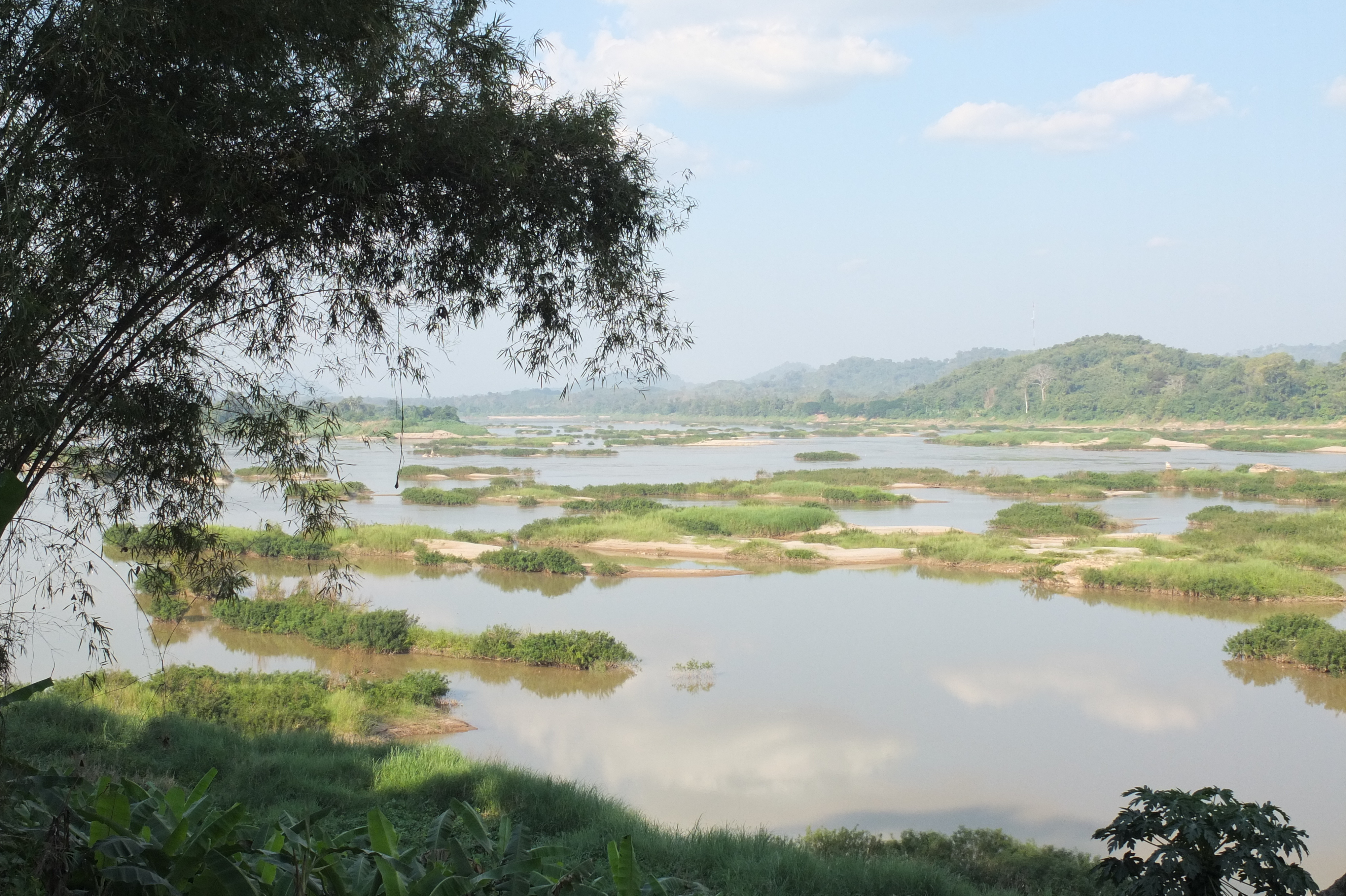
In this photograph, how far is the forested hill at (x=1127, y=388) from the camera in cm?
5128

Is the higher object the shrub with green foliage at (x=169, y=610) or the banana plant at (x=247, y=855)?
the banana plant at (x=247, y=855)

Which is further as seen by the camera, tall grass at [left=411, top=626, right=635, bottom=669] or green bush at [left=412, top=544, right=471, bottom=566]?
green bush at [left=412, top=544, right=471, bottom=566]

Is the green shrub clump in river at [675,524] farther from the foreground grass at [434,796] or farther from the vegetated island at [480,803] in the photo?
the foreground grass at [434,796]

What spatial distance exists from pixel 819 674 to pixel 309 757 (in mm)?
6090

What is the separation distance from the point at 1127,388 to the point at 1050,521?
43.6 metres

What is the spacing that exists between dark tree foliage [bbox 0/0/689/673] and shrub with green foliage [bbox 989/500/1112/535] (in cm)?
1695

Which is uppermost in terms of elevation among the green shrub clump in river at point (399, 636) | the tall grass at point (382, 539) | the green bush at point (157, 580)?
the green bush at point (157, 580)

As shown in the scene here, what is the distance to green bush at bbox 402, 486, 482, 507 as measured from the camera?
2450cm

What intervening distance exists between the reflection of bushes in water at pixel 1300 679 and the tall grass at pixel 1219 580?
10.9 feet

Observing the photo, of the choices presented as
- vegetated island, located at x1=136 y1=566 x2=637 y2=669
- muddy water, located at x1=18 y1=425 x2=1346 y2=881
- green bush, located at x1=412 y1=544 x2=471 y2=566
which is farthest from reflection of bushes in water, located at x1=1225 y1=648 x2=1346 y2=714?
green bush, located at x1=412 y1=544 x2=471 y2=566

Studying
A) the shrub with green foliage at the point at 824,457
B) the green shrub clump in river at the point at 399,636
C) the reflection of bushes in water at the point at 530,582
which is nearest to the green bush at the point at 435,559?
the reflection of bushes in water at the point at 530,582

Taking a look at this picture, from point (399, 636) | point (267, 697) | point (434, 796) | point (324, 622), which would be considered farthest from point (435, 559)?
point (434, 796)

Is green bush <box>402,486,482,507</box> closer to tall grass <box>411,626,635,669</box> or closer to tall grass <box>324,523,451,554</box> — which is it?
tall grass <box>324,523,451,554</box>

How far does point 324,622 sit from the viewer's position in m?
11.3
